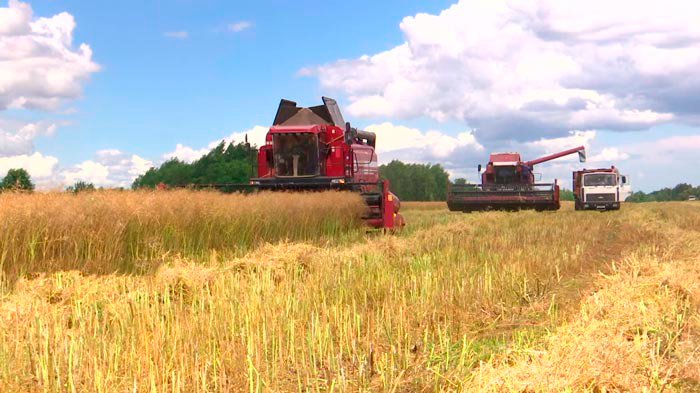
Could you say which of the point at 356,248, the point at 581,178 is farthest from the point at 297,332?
the point at 581,178

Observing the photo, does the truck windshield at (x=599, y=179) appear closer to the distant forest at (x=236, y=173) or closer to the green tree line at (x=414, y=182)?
the distant forest at (x=236, y=173)

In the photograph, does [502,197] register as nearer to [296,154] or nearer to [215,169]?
[296,154]

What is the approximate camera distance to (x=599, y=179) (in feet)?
91.3

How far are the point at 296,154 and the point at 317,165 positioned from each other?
0.63 meters

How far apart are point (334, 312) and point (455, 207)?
20861mm

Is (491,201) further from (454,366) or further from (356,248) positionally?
(454,366)

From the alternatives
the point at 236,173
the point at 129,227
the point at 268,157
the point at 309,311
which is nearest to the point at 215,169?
the point at 236,173

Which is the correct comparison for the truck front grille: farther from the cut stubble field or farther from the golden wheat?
the golden wheat

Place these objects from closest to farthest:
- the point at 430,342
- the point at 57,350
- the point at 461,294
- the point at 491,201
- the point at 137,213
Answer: the point at 57,350
the point at 430,342
the point at 461,294
the point at 137,213
the point at 491,201

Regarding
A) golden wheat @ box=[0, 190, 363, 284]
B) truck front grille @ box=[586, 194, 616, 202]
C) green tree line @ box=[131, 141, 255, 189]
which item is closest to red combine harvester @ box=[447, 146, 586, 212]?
truck front grille @ box=[586, 194, 616, 202]

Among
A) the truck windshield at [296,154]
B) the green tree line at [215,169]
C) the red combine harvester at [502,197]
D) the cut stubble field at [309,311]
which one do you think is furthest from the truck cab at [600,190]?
the green tree line at [215,169]

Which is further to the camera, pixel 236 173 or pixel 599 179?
pixel 236 173

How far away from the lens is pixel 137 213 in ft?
29.0

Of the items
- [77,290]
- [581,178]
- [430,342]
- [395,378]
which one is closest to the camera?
[395,378]
